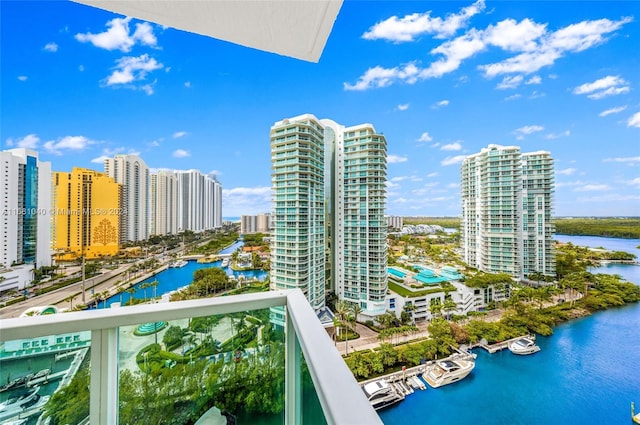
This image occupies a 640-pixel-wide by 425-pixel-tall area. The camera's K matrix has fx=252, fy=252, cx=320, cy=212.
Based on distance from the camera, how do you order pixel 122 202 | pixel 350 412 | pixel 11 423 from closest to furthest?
pixel 350 412
pixel 11 423
pixel 122 202

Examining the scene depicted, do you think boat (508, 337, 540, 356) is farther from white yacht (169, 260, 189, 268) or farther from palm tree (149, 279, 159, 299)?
palm tree (149, 279, 159, 299)

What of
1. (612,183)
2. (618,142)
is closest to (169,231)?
(612,183)

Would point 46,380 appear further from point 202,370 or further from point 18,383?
point 202,370

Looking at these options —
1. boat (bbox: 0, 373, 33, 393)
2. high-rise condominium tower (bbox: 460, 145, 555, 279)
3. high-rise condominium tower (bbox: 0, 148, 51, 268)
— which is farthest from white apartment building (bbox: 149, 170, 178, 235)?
high-rise condominium tower (bbox: 460, 145, 555, 279)

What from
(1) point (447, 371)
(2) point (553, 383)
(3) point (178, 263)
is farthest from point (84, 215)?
(2) point (553, 383)

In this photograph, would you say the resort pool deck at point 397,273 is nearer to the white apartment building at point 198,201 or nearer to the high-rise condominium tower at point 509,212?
the high-rise condominium tower at point 509,212

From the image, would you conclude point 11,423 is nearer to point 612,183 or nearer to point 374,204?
point 612,183
